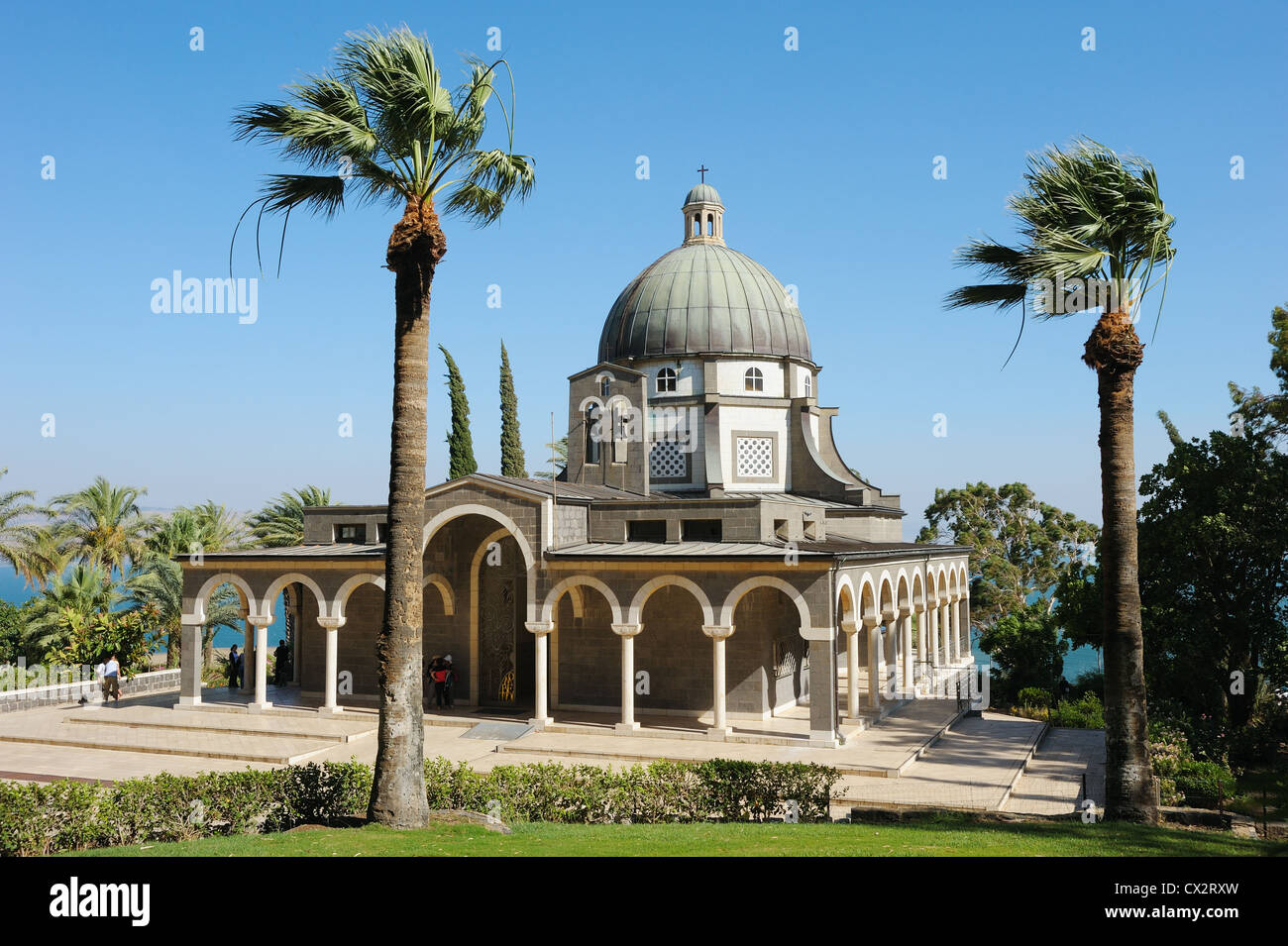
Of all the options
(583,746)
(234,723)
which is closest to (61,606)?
(234,723)

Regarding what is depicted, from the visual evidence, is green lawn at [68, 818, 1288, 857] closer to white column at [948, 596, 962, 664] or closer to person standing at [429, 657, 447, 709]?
person standing at [429, 657, 447, 709]

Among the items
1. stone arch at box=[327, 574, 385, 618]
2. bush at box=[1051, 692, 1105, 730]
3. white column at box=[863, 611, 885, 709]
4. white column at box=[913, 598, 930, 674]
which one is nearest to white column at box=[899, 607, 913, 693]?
white column at box=[913, 598, 930, 674]

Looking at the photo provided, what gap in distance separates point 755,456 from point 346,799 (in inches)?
874

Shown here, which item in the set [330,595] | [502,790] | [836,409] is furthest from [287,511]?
[502,790]

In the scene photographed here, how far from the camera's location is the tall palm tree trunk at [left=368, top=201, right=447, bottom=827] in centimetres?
1308

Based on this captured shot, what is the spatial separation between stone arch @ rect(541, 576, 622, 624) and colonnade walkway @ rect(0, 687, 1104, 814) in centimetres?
281

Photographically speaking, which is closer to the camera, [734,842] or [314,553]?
[734,842]

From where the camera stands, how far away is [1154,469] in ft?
92.2

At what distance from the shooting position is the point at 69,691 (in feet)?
103

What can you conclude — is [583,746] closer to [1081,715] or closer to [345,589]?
[345,589]

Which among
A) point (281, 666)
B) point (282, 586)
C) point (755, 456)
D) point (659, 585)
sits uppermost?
point (755, 456)

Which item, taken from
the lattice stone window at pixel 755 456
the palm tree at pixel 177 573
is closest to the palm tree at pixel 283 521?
the palm tree at pixel 177 573

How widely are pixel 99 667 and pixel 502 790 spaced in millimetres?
20769
